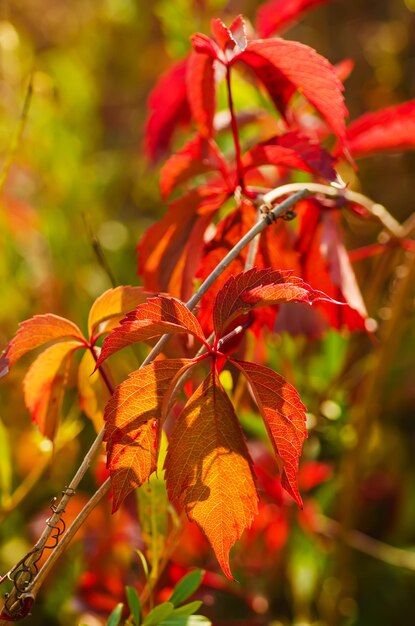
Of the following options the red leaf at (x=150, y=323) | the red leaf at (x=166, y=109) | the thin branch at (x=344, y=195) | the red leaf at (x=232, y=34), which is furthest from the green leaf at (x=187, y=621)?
the red leaf at (x=166, y=109)

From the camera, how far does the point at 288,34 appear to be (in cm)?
222

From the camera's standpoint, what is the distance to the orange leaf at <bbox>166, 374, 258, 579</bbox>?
467mm

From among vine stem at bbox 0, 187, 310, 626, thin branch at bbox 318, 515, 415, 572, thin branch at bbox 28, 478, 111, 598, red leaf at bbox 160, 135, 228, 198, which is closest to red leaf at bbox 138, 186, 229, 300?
red leaf at bbox 160, 135, 228, 198

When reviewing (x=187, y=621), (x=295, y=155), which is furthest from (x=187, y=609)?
(x=295, y=155)

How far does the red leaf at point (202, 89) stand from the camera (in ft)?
2.23

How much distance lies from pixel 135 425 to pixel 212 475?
0.20ft

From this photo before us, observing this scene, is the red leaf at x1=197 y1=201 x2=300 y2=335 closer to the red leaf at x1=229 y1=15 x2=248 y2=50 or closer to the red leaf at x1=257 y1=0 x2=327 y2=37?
the red leaf at x1=229 y1=15 x2=248 y2=50

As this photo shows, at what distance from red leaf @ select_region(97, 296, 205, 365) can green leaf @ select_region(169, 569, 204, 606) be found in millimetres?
231

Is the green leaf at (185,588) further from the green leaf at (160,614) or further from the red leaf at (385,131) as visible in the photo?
the red leaf at (385,131)

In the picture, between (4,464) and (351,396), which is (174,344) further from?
(351,396)

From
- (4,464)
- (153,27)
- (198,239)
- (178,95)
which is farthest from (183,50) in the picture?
(153,27)

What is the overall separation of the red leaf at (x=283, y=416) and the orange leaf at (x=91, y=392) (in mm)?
183

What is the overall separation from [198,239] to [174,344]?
0.36 feet

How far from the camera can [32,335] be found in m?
0.53
